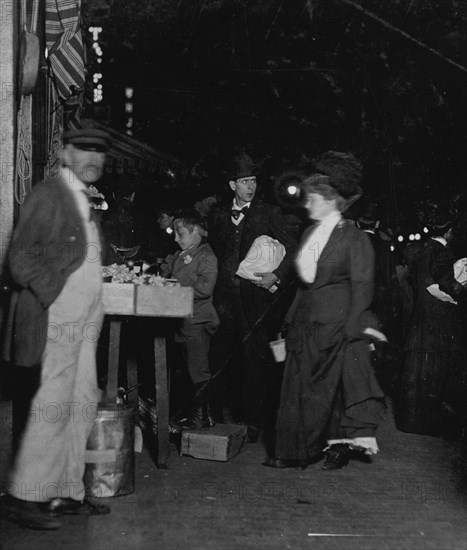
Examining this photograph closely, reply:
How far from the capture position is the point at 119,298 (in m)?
5.30

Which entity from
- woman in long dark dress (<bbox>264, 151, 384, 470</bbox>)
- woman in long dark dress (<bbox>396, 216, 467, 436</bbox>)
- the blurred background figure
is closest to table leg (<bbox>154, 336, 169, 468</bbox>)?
woman in long dark dress (<bbox>264, 151, 384, 470</bbox>)

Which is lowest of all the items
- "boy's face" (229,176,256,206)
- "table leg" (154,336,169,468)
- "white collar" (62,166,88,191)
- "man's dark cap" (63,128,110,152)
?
"table leg" (154,336,169,468)

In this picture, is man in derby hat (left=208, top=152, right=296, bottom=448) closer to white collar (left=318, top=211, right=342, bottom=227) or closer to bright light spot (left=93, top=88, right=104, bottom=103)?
white collar (left=318, top=211, right=342, bottom=227)

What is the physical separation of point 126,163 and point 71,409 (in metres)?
7.42

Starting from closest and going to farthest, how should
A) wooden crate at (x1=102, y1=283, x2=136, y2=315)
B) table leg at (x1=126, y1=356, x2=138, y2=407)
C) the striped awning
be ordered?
wooden crate at (x1=102, y1=283, x2=136, y2=315) → table leg at (x1=126, y1=356, x2=138, y2=407) → the striped awning

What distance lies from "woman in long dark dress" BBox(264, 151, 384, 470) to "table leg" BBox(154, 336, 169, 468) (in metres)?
0.92

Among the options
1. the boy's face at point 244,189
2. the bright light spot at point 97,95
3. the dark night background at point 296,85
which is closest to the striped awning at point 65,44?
the boy's face at point 244,189

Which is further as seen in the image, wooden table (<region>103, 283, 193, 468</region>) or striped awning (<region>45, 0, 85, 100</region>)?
striped awning (<region>45, 0, 85, 100</region>)

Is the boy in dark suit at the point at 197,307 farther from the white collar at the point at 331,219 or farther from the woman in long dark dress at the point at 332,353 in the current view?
the white collar at the point at 331,219

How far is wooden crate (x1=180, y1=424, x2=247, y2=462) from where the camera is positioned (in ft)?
20.2

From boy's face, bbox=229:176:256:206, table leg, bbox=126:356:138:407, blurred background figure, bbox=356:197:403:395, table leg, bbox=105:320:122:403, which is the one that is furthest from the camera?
blurred background figure, bbox=356:197:403:395

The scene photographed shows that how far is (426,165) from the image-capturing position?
14.2 meters

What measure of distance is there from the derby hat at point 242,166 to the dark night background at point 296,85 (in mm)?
4392

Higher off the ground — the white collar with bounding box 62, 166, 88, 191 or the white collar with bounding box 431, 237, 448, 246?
the white collar with bounding box 62, 166, 88, 191
